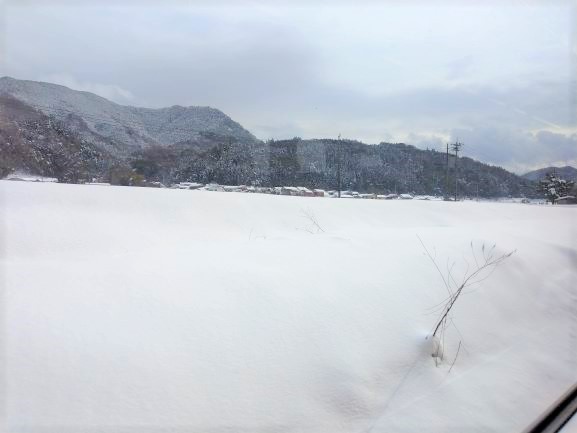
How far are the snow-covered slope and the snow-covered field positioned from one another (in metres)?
14.5

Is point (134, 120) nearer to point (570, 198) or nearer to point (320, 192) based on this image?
point (320, 192)

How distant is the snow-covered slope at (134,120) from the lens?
52.9 feet

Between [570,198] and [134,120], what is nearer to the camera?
[570,198]

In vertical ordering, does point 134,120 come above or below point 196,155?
above

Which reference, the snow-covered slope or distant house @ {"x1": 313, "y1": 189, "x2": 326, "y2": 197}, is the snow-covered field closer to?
the snow-covered slope

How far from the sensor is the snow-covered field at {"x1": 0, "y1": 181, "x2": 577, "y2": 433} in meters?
2.01

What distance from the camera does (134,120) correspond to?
19.3 meters

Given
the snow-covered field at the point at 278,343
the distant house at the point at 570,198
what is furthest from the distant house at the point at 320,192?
the snow-covered field at the point at 278,343

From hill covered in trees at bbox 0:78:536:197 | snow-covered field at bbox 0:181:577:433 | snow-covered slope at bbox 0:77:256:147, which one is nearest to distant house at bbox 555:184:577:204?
hill covered in trees at bbox 0:78:536:197

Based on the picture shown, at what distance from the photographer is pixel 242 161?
20.4 metres

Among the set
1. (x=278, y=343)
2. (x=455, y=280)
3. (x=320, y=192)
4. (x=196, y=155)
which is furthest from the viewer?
(x=320, y=192)

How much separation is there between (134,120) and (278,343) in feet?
62.5

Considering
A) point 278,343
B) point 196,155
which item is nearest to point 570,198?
point 196,155

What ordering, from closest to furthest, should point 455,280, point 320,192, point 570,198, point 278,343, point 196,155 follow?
point 278,343
point 455,280
point 570,198
point 196,155
point 320,192
